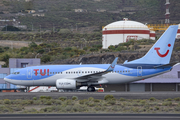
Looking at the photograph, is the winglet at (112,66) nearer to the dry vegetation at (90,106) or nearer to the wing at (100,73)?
the wing at (100,73)

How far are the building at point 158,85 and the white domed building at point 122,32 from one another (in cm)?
4227

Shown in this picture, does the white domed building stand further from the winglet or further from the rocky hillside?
the winglet

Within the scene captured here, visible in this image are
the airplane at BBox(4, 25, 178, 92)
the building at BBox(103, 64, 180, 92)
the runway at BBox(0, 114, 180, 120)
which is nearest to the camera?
the runway at BBox(0, 114, 180, 120)

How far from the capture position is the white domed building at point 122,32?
90.8m

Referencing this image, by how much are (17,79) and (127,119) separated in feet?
71.4

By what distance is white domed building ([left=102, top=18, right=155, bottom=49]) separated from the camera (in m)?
90.8

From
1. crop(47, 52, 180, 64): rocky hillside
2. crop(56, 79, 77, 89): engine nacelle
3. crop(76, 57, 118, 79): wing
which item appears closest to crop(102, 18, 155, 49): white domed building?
crop(47, 52, 180, 64): rocky hillside

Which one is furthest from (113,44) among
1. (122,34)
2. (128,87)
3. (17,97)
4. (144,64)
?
(17,97)

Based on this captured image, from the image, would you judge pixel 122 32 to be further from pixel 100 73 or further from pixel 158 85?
pixel 100 73

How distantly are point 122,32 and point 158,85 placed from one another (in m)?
43.0

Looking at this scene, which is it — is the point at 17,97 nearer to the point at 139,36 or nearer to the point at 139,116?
the point at 139,116

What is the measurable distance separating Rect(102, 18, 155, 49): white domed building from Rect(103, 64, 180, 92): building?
1664 inches

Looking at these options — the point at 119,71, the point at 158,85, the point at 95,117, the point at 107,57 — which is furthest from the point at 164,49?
the point at 107,57

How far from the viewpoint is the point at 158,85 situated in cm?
4978
